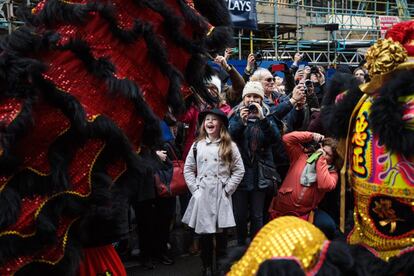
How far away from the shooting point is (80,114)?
5.96ft

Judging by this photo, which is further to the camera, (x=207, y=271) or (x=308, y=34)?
(x=308, y=34)

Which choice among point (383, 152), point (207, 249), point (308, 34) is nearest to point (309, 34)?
point (308, 34)

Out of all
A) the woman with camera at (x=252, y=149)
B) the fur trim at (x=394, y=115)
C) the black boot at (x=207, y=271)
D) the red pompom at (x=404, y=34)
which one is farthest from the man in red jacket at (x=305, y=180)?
the fur trim at (x=394, y=115)

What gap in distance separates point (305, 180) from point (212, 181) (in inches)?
31.0

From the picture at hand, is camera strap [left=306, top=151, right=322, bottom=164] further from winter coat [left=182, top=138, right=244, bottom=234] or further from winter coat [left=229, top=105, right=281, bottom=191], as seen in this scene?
winter coat [left=182, top=138, right=244, bottom=234]

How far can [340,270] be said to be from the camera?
1244 millimetres

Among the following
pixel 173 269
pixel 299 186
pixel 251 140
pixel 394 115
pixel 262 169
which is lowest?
pixel 173 269

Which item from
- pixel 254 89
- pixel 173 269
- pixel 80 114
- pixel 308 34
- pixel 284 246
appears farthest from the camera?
pixel 308 34

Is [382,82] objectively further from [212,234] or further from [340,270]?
[212,234]

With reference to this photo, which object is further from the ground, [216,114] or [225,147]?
[216,114]

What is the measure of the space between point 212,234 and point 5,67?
3012 mm

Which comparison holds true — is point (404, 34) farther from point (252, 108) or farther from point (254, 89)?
point (254, 89)

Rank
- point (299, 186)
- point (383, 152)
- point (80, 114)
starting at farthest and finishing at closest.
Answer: point (299, 186) < point (383, 152) < point (80, 114)

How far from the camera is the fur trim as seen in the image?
1.81 meters
